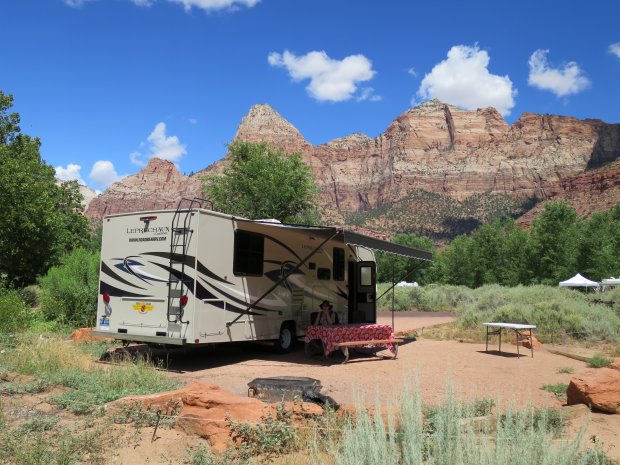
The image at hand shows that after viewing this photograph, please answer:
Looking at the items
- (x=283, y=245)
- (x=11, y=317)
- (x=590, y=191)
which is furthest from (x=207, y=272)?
(x=590, y=191)

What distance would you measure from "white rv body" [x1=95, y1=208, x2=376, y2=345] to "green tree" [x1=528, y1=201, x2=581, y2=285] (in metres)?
26.9

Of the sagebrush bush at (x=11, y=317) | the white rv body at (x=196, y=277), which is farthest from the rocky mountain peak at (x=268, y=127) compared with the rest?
the white rv body at (x=196, y=277)

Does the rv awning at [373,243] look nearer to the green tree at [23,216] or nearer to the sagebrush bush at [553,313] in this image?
the sagebrush bush at [553,313]

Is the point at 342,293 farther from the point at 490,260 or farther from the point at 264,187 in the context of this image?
the point at 490,260

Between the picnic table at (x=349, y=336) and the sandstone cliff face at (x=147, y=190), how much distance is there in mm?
165618

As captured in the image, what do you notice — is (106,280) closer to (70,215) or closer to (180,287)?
(180,287)

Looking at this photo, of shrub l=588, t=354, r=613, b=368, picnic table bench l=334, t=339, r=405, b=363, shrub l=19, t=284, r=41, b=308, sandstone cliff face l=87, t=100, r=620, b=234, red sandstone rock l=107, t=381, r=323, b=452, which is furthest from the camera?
sandstone cliff face l=87, t=100, r=620, b=234

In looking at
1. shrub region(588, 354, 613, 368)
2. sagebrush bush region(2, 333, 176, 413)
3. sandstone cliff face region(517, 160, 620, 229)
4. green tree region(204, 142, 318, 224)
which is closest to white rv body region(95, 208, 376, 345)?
sagebrush bush region(2, 333, 176, 413)

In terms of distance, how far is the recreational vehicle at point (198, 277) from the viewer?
948 centimetres

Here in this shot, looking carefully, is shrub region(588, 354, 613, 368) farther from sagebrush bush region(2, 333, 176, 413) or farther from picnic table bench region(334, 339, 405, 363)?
sagebrush bush region(2, 333, 176, 413)

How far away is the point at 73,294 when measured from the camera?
48.2 feet

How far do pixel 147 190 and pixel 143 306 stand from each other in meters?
186

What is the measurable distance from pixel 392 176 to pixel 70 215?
142179 millimetres

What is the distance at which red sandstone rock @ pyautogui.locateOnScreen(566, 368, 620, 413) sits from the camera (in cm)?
625
